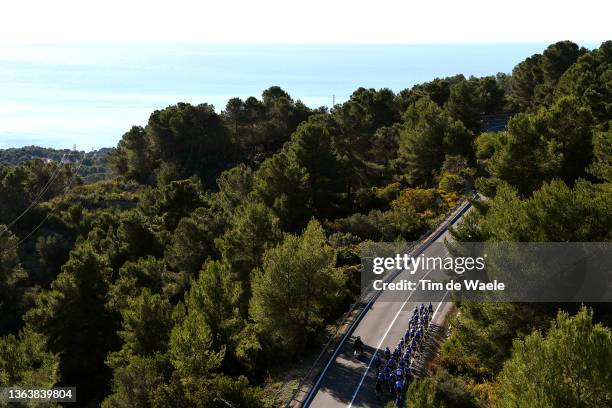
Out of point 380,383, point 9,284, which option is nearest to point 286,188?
point 380,383

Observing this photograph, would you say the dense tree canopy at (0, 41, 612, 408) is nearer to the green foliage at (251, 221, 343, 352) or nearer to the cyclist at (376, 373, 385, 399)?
the green foliage at (251, 221, 343, 352)

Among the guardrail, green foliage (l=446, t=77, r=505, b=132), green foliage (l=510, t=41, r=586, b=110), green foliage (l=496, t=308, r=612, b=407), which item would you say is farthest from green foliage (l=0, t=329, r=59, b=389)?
green foliage (l=510, t=41, r=586, b=110)

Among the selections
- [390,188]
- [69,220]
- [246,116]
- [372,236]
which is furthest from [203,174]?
[372,236]

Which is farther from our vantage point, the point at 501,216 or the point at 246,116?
the point at 246,116

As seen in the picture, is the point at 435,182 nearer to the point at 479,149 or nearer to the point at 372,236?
the point at 479,149

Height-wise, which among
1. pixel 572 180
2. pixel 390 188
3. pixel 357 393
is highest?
pixel 572 180

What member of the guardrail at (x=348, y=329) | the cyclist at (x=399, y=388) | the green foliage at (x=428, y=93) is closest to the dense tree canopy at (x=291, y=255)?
the guardrail at (x=348, y=329)
